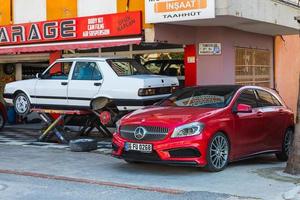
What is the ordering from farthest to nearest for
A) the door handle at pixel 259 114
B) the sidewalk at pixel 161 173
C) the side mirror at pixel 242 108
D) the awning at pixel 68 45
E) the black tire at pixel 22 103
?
the awning at pixel 68 45
the black tire at pixel 22 103
the door handle at pixel 259 114
the side mirror at pixel 242 108
the sidewalk at pixel 161 173

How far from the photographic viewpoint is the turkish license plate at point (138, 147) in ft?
29.9

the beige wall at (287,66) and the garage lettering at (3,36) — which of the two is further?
the beige wall at (287,66)

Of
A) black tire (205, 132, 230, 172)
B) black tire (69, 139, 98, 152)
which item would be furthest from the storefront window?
black tire (205, 132, 230, 172)

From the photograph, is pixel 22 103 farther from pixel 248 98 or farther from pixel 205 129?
pixel 205 129

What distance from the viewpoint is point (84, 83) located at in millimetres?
12797

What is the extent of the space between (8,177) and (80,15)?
7.11 metres

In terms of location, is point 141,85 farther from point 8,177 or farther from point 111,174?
point 8,177

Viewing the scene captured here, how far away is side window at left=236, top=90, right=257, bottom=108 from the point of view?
10.3 metres

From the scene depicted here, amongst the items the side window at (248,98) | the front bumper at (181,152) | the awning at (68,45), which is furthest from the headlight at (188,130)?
the awning at (68,45)

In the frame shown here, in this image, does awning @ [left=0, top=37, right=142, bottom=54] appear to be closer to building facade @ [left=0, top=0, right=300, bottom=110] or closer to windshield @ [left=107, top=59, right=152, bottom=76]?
building facade @ [left=0, top=0, right=300, bottom=110]

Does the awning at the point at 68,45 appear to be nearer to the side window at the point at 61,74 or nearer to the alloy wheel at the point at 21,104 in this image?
the side window at the point at 61,74

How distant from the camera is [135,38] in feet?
45.1

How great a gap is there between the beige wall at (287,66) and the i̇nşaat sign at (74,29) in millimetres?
6858

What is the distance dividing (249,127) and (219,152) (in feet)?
3.64
